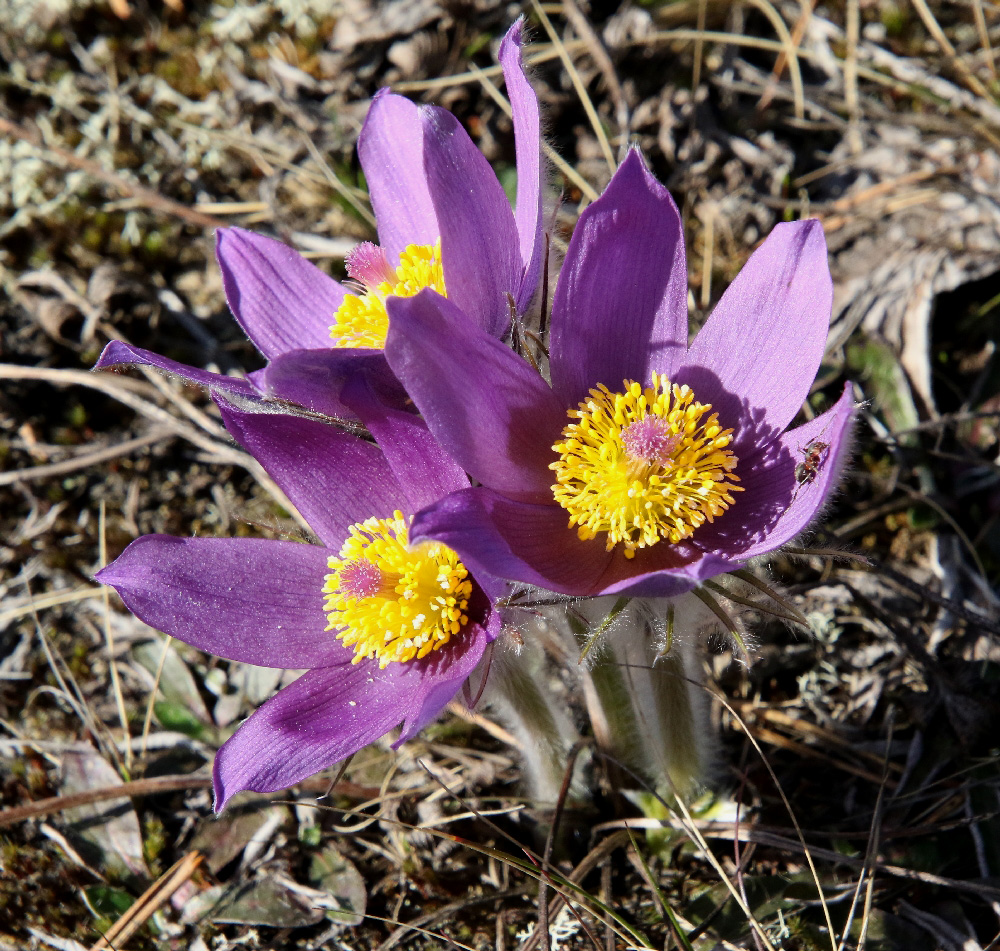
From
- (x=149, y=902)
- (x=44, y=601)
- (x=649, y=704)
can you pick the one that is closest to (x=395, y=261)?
(x=649, y=704)

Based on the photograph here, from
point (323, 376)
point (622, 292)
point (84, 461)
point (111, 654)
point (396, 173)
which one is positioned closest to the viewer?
point (323, 376)

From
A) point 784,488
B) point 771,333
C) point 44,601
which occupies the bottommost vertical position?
point 44,601

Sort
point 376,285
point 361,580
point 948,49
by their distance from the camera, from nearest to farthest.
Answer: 1. point 361,580
2. point 376,285
3. point 948,49

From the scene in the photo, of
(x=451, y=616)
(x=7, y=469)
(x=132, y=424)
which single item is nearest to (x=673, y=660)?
(x=451, y=616)

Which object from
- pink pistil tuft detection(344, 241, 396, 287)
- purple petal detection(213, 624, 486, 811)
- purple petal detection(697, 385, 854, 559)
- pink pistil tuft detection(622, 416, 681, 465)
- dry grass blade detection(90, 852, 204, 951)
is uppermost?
pink pistil tuft detection(344, 241, 396, 287)

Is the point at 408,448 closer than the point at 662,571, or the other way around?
the point at 662,571

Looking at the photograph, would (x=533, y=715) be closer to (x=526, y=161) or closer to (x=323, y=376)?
(x=323, y=376)

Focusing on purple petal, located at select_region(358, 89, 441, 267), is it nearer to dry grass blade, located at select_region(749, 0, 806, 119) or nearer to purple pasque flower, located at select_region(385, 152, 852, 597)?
purple pasque flower, located at select_region(385, 152, 852, 597)

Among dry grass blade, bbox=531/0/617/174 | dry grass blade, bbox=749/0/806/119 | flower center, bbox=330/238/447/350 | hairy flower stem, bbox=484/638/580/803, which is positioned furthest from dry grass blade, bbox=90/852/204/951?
dry grass blade, bbox=749/0/806/119

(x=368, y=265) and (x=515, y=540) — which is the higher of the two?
(x=368, y=265)

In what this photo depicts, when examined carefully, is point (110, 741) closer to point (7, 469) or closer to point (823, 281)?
point (7, 469)
